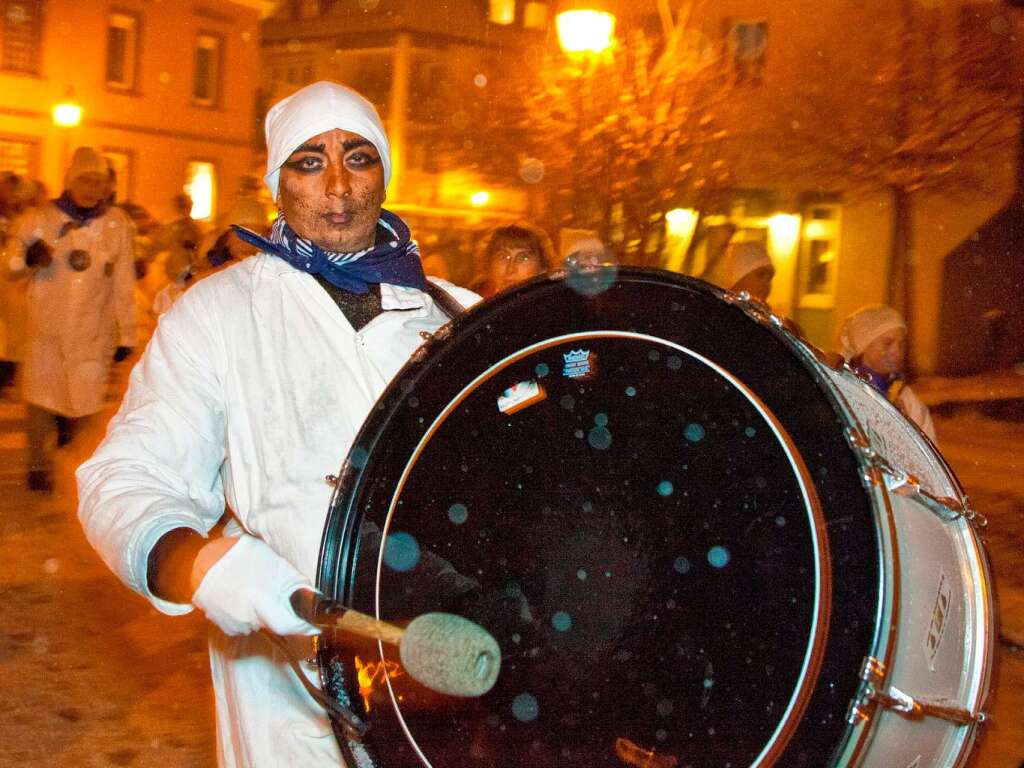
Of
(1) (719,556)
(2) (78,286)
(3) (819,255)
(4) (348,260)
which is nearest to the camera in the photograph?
(1) (719,556)

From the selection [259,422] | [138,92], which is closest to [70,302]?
[259,422]

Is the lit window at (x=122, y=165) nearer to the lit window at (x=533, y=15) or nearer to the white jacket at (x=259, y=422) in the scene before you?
the lit window at (x=533, y=15)

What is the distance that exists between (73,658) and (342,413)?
3.80 metres

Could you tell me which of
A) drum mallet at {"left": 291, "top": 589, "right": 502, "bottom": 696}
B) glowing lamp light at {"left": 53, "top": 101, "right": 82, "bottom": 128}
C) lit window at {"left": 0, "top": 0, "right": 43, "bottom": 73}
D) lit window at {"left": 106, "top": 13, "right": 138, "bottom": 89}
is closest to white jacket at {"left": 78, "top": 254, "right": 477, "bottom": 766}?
drum mallet at {"left": 291, "top": 589, "right": 502, "bottom": 696}

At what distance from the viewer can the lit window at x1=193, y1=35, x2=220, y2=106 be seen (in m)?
29.9

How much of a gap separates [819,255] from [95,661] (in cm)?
1559

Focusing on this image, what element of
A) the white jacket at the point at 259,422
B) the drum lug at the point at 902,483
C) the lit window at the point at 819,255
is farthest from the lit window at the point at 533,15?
the drum lug at the point at 902,483

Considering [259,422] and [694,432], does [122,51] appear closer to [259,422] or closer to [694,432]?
[259,422]

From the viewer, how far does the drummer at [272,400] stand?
2.02 metres

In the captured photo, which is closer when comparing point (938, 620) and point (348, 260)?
point (938, 620)

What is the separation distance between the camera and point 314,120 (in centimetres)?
Answer: 237

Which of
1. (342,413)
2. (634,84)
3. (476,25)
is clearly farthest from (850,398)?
(476,25)

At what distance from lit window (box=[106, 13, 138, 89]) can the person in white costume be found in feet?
72.2

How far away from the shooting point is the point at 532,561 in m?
1.85
